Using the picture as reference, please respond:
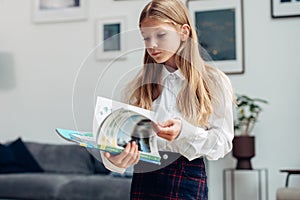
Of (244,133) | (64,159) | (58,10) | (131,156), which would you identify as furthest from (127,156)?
(58,10)

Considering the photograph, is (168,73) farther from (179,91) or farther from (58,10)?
(58,10)

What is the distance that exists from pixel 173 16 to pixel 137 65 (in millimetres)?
133

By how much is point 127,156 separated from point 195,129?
0.48ft

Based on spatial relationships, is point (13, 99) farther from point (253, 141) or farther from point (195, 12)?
point (253, 141)

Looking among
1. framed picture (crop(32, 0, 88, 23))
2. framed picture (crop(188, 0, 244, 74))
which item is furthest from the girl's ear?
framed picture (crop(32, 0, 88, 23))

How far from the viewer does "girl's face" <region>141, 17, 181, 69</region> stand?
3.28 ft

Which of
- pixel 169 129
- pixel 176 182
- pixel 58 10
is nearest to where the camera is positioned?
pixel 169 129

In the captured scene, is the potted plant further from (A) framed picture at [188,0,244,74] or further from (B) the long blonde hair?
(B) the long blonde hair

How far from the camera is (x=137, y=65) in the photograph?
3.56ft

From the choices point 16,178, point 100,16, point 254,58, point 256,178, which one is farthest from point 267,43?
point 16,178

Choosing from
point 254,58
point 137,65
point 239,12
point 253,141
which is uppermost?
point 239,12

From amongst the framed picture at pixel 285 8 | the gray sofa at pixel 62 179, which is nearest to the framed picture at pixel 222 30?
the framed picture at pixel 285 8

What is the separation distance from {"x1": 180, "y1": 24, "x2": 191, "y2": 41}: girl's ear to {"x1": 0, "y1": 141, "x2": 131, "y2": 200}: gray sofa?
2354mm

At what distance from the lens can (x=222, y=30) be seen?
4.12 meters
